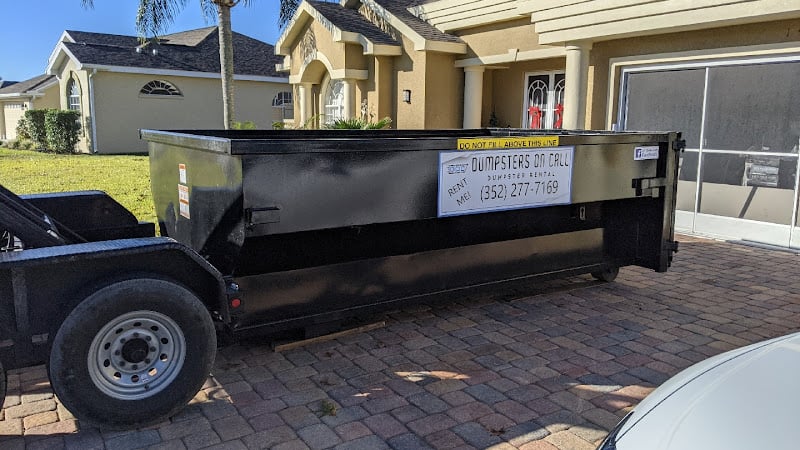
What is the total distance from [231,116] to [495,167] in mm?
11558

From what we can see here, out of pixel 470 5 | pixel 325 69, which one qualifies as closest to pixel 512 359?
pixel 470 5

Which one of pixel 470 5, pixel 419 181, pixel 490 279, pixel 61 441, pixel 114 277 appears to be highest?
pixel 470 5

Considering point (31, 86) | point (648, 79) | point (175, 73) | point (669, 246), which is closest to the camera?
point (669, 246)

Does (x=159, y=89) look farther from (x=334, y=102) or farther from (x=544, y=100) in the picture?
(x=544, y=100)

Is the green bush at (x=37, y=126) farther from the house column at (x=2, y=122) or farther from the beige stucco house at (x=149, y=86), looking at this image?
the house column at (x=2, y=122)

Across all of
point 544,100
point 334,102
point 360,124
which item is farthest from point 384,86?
point 544,100

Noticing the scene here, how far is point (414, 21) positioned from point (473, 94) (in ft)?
7.98

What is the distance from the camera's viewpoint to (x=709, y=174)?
980cm

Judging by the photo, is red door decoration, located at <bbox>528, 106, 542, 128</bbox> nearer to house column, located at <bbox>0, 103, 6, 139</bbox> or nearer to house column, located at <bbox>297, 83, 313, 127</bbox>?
house column, located at <bbox>297, 83, 313, 127</bbox>

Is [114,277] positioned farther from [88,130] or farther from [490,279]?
[88,130]

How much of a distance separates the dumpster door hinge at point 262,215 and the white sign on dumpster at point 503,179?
1298 mm

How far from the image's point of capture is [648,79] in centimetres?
1000

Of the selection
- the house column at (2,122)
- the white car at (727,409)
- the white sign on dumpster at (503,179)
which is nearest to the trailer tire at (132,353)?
the white sign on dumpster at (503,179)

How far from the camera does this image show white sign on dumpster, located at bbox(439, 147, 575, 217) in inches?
186
